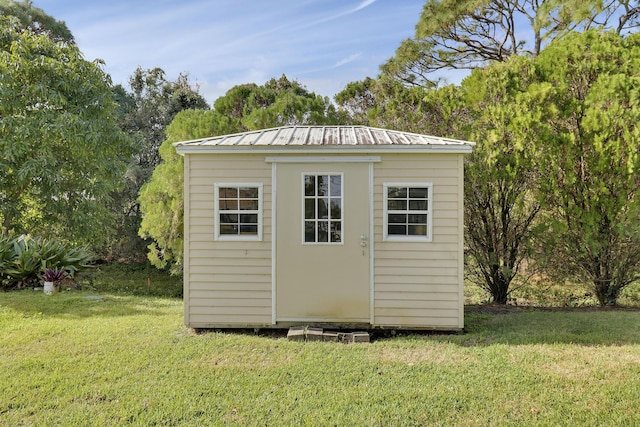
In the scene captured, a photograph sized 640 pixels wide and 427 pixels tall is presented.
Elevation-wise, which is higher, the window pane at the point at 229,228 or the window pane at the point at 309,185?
the window pane at the point at 309,185

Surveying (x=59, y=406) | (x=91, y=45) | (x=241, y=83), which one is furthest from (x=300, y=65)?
(x=59, y=406)

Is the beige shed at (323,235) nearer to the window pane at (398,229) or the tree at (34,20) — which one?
the window pane at (398,229)

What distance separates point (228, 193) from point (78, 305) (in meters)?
3.63

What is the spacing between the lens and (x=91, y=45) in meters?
11.4

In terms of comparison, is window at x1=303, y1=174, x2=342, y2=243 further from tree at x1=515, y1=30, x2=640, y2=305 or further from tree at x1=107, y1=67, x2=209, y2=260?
tree at x1=107, y1=67, x2=209, y2=260

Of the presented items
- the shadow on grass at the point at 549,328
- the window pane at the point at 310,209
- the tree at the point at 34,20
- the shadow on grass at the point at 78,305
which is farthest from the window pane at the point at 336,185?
the tree at the point at 34,20

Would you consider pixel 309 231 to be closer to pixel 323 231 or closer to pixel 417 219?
pixel 323 231

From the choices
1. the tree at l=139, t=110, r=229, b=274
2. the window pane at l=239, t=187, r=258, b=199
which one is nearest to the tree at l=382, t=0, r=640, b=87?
the tree at l=139, t=110, r=229, b=274

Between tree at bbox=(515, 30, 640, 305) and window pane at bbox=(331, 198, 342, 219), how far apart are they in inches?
139

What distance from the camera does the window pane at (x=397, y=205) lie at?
5137 millimetres

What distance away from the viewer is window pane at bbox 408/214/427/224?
5137 mm

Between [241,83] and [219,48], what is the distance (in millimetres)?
1796

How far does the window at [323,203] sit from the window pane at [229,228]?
0.88 m

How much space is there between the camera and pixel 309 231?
17.0 ft
